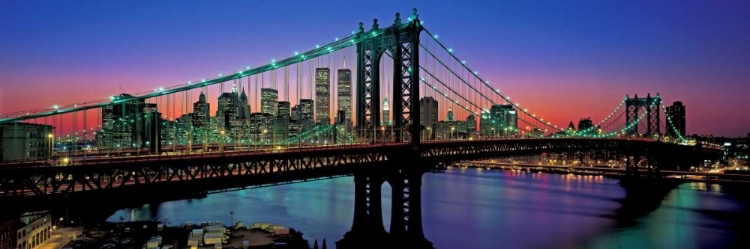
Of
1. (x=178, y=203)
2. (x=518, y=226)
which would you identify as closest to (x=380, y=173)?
(x=518, y=226)

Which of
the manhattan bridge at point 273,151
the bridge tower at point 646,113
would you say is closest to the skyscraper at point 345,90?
the manhattan bridge at point 273,151

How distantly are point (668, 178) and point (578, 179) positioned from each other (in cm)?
1481

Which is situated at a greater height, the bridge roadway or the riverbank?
the bridge roadway

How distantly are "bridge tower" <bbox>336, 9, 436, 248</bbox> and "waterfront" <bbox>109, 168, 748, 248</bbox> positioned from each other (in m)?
10.8

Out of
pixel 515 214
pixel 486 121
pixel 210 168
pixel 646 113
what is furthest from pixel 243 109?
pixel 646 113

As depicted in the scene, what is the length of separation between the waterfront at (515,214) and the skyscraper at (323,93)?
10.4m

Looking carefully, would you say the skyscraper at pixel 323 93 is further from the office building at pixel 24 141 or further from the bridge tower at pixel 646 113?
the bridge tower at pixel 646 113

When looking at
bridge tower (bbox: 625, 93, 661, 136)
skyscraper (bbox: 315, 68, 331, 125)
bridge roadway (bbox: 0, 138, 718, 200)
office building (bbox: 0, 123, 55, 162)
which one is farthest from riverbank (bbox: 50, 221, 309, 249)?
bridge tower (bbox: 625, 93, 661, 136)

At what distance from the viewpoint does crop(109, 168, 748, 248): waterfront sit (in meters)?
45.1

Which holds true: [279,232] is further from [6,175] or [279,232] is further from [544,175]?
[544,175]

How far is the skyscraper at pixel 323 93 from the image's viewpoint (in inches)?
1597

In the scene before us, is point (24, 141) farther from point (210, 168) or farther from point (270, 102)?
point (210, 168)

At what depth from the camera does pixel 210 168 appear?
23453 mm

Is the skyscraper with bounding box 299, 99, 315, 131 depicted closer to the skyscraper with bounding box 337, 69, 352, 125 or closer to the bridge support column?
the skyscraper with bounding box 337, 69, 352, 125
